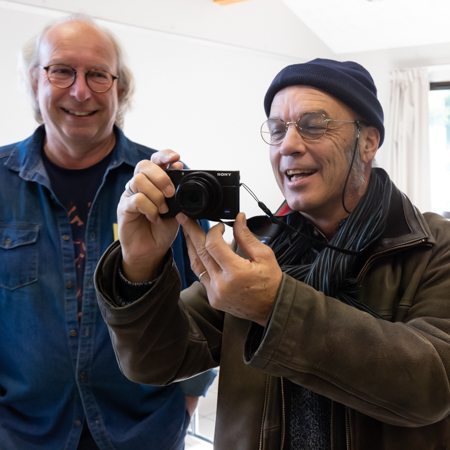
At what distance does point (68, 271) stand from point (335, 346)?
837mm

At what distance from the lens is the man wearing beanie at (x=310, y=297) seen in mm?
840

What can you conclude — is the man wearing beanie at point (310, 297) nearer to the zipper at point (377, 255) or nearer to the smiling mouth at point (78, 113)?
the zipper at point (377, 255)

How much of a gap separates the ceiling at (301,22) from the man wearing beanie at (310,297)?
2.87 meters

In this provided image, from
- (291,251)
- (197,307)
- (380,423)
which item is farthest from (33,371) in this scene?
(380,423)

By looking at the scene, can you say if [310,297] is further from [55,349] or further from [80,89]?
[80,89]

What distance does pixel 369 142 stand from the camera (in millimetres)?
1219

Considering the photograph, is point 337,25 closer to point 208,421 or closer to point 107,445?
point 208,421

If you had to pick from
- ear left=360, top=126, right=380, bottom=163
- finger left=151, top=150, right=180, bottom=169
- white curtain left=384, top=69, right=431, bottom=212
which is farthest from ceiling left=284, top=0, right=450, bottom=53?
finger left=151, top=150, right=180, bottom=169

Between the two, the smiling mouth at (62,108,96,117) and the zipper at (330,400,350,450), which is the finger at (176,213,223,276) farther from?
the smiling mouth at (62,108,96,117)

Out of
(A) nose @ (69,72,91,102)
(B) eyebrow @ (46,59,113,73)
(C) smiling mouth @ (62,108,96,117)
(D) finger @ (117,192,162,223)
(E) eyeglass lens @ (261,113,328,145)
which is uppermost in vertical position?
(B) eyebrow @ (46,59,113,73)

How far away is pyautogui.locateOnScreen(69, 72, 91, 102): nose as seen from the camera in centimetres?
145

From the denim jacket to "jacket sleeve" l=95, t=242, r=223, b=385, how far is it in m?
0.34

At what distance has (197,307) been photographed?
1191mm

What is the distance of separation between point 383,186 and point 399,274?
242 millimetres
